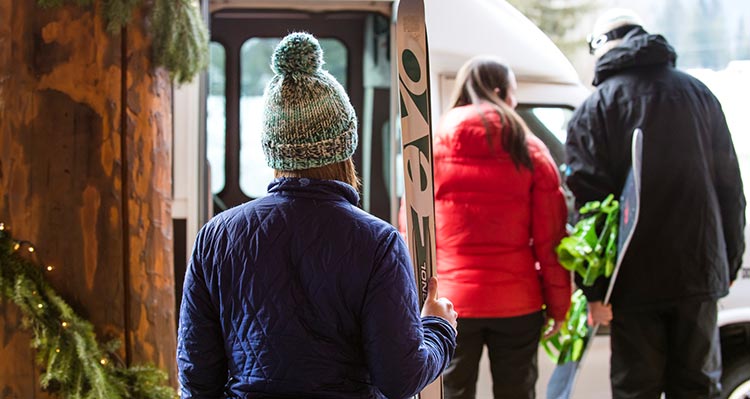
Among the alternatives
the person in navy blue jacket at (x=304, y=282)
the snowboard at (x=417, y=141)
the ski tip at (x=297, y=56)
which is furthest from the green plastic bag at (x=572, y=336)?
the ski tip at (x=297, y=56)

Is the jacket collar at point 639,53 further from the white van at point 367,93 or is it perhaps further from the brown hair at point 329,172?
the brown hair at point 329,172

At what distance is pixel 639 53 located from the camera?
339 cm

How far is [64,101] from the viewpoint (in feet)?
8.82

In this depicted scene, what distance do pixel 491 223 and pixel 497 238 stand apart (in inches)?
2.5

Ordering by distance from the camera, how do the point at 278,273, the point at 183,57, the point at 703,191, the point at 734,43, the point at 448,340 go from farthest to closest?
the point at 734,43 < the point at 703,191 < the point at 183,57 < the point at 448,340 < the point at 278,273

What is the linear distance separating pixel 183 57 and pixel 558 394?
→ 7.13 feet

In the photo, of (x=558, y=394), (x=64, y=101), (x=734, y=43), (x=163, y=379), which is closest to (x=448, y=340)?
(x=163, y=379)

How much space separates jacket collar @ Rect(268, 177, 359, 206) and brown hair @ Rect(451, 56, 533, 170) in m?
1.74

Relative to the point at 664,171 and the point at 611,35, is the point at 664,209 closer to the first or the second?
the point at 664,171

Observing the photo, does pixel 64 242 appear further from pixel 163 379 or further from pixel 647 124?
pixel 647 124

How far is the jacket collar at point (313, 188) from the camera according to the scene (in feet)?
5.83

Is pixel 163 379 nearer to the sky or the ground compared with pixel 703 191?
nearer to the ground

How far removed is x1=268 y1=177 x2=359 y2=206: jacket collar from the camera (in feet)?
5.83

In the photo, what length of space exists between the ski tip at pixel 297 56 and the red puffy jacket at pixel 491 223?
1.71 m
